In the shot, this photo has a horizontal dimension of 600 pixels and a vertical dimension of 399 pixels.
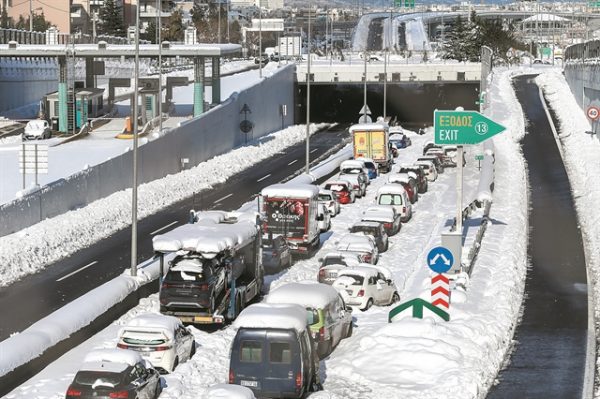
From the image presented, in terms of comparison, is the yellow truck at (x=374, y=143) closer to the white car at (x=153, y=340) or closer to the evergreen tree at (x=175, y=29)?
the white car at (x=153, y=340)

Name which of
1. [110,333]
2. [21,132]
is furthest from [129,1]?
[110,333]

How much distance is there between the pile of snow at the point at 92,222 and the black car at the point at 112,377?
54.4 feet

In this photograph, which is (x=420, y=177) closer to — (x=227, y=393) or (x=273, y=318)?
(x=273, y=318)

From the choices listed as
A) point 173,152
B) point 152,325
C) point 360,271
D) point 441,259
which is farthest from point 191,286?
point 173,152

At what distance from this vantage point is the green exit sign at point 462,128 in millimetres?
39156

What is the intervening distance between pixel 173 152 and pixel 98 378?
45571 millimetres

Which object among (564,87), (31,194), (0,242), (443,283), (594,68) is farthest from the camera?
(564,87)

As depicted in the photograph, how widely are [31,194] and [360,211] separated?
→ 16.3 m

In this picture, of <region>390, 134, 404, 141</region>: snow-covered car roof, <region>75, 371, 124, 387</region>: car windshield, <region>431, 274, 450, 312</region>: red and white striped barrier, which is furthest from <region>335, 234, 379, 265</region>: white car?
<region>390, 134, 404, 141</region>: snow-covered car roof

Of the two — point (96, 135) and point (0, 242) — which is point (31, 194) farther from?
point (96, 135)

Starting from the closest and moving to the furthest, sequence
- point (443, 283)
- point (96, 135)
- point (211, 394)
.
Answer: point (211, 394)
point (443, 283)
point (96, 135)

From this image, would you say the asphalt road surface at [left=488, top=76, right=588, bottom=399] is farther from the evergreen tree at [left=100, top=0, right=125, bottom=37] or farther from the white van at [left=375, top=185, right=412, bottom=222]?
the evergreen tree at [left=100, top=0, right=125, bottom=37]

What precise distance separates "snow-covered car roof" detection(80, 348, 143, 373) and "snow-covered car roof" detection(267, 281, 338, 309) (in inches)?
214

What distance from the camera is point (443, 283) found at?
3166 centimetres
